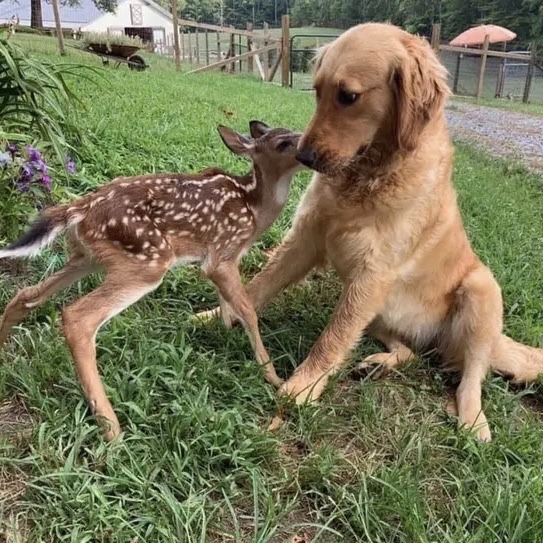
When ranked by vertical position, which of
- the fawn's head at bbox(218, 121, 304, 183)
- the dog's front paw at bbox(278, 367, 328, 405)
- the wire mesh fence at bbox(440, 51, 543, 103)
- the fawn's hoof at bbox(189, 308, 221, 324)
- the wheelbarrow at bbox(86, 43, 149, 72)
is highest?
the fawn's head at bbox(218, 121, 304, 183)

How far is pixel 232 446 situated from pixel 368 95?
5.44 ft

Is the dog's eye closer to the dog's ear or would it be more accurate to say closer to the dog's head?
the dog's head

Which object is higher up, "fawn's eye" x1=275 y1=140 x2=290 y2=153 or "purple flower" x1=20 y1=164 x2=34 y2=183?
"fawn's eye" x1=275 y1=140 x2=290 y2=153

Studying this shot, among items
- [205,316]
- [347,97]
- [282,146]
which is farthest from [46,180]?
[347,97]

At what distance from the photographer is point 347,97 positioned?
2760 mm

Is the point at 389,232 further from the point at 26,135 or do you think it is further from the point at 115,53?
the point at 115,53

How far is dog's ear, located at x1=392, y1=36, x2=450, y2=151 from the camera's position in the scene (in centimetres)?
279

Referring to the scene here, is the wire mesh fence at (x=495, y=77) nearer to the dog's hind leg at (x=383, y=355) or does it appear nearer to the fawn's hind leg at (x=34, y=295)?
the dog's hind leg at (x=383, y=355)

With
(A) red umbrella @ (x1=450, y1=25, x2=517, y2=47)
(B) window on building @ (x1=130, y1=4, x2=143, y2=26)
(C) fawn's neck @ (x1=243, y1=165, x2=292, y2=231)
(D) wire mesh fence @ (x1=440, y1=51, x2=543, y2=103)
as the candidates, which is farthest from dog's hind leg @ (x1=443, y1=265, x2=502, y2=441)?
(B) window on building @ (x1=130, y1=4, x2=143, y2=26)

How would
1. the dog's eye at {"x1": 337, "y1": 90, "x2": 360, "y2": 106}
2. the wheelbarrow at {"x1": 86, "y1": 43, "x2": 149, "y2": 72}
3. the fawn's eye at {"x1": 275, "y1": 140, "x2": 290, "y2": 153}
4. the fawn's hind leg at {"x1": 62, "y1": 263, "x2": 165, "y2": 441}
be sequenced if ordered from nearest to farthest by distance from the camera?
the fawn's hind leg at {"x1": 62, "y1": 263, "x2": 165, "y2": 441} < the dog's eye at {"x1": 337, "y1": 90, "x2": 360, "y2": 106} < the fawn's eye at {"x1": 275, "y1": 140, "x2": 290, "y2": 153} < the wheelbarrow at {"x1": 86, "y1": 43, "x2": 149, "y2": 72}

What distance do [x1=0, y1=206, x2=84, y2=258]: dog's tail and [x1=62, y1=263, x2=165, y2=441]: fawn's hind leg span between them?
11.4 inches

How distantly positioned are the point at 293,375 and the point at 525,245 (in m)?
2.73

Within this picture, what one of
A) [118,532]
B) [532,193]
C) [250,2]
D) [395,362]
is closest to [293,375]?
[395,362]

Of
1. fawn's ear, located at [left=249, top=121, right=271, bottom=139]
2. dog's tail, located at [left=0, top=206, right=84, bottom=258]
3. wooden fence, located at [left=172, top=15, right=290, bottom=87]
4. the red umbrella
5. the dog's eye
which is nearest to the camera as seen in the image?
dog's tail, located at [left=0, top=206, right=84, bottom=258]
